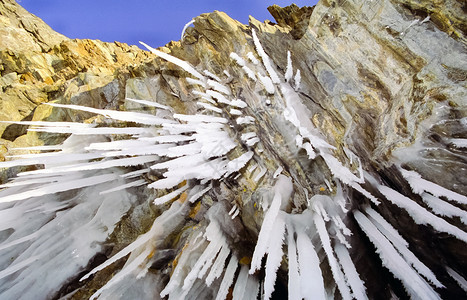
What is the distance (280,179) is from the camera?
2.96 m

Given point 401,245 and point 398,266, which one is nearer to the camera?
point 398,266

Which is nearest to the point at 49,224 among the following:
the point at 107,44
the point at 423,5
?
the point at 423,5

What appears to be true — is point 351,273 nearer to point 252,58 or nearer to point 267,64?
point 267,64

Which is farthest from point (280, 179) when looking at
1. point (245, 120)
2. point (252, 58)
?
point (252, 58)

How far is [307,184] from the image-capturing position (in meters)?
2.84

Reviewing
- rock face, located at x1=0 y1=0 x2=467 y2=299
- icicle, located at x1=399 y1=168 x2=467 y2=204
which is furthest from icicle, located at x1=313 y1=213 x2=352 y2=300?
icicle, located at x1=399 y1=168 x2=467 y2=204

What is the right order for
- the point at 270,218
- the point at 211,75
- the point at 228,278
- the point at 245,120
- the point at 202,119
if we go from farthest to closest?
the point at 211,75 → the point at 202,119 → the point at 245,120 → the point at 228,278 → the point at 270,218

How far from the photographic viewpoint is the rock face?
2.20 m

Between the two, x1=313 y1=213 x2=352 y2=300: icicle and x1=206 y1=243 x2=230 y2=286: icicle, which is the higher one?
x1=206 y1=243 x2=230 y2=286: icicle

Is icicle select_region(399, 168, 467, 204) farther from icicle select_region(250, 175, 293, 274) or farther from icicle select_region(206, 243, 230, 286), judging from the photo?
icicle select_region(206, 243, 230, 286)

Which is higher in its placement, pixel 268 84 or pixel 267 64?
pixel 267 64

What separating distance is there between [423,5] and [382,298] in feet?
12.7

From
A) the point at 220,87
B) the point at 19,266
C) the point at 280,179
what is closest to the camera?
the point at 19,266

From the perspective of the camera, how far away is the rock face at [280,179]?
220 centimetres
